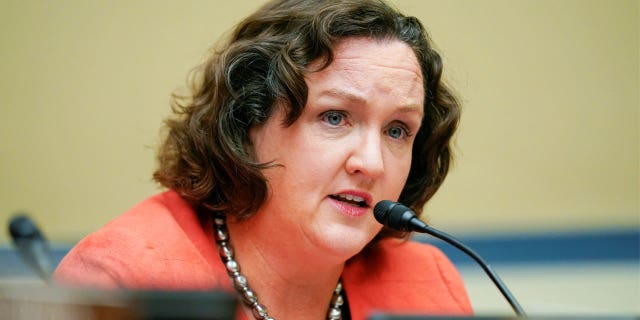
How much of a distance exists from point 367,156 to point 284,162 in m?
0.18

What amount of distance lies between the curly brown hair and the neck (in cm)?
6

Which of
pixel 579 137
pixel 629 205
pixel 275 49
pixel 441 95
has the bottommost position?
pixel 629 205

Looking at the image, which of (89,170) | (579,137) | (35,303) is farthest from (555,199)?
(35,303)

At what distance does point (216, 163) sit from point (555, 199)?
6.84 feet

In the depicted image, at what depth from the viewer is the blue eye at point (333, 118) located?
1701mm

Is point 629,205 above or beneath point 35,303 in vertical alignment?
beneath

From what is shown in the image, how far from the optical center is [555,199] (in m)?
3.47

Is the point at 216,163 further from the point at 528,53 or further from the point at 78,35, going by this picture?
the point at 528,53

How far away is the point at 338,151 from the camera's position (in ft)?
5.49

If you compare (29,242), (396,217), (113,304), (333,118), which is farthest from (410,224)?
(113,304)

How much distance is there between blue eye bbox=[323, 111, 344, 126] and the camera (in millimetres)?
1701

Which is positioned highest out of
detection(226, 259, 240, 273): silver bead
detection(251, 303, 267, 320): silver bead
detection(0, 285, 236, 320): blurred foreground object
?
detection(0, 285, 236, 320): blurred foreground object

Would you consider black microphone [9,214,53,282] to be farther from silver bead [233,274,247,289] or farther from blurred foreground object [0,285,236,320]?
silver bead [233,274,247,289]

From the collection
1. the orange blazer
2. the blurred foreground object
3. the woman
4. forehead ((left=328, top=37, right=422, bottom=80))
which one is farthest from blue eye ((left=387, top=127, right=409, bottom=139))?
the blurred foreground object
